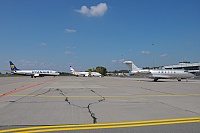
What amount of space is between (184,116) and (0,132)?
6039mm

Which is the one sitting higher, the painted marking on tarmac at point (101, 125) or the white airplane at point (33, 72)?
the white airplane at point (33, 72)

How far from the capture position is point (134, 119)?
688cm

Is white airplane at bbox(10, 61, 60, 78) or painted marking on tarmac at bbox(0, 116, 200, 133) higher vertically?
white airplane at bbox(10, 61, 60, 78)

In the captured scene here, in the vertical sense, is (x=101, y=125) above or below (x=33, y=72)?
below

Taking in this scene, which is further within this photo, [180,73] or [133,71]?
[133,71]

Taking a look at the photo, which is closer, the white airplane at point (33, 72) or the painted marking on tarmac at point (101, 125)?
the painted marking on tarmac at point (101, 125)

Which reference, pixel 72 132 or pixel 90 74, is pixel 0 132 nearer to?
pixel 72 132

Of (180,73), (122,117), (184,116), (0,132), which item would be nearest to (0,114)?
(0,132)

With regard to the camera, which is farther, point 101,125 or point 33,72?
point 33,72

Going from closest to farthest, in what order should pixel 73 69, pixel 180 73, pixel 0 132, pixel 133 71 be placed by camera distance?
1. pixel 0 132
2. pixel 180 73
3. pixel 133 71
4. pixel 73 69

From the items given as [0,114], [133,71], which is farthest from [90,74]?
[0,114]

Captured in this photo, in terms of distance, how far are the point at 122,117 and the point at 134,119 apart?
1.60 ft

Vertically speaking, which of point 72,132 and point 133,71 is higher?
point 133,71

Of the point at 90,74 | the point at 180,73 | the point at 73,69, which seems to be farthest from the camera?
the point at 73,69
